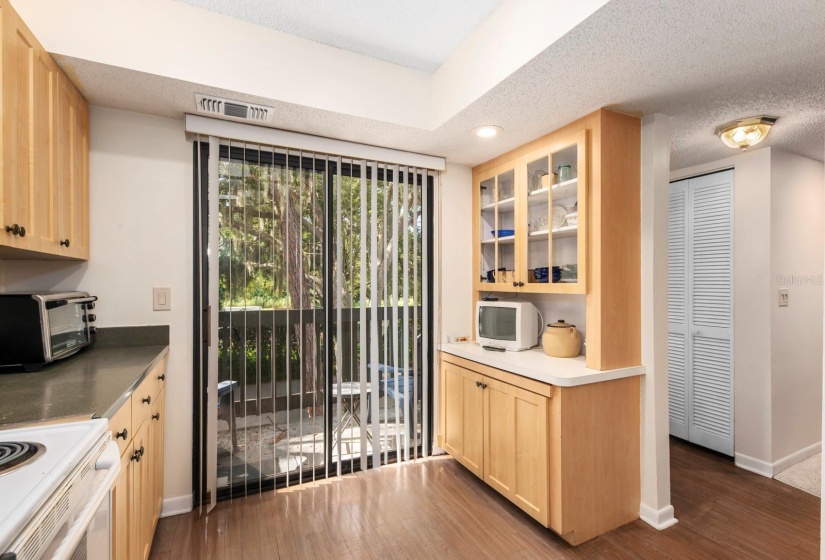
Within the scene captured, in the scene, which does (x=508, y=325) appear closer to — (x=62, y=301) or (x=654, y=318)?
(x=654, y=318)

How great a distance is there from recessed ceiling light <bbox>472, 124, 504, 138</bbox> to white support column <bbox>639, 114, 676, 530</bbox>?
2.70 feet

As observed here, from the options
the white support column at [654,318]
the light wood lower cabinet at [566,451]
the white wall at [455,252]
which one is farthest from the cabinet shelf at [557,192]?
the light wood lower cabinet at [566,451]

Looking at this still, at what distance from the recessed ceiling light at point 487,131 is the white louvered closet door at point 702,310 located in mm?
1928

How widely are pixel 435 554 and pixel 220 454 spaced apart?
1.36 m

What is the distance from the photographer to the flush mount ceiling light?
2.26m

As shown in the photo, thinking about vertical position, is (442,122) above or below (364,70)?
below

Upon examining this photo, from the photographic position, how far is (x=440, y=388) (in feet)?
9.98

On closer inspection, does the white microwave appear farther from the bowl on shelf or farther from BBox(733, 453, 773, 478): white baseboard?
BBox(733, 453, 773, 478): white baseboard

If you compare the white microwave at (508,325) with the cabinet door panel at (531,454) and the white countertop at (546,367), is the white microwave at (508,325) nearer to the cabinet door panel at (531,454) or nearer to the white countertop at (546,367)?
Answer: the white countertop at (546,367)

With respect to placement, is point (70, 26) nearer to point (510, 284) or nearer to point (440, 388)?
point (510, 284)

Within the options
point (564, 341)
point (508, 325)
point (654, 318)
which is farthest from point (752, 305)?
point (508, 325)

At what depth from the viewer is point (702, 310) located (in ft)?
10.3

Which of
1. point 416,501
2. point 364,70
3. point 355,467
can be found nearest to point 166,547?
point 355,467

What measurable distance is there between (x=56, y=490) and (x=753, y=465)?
3827 millimetres
